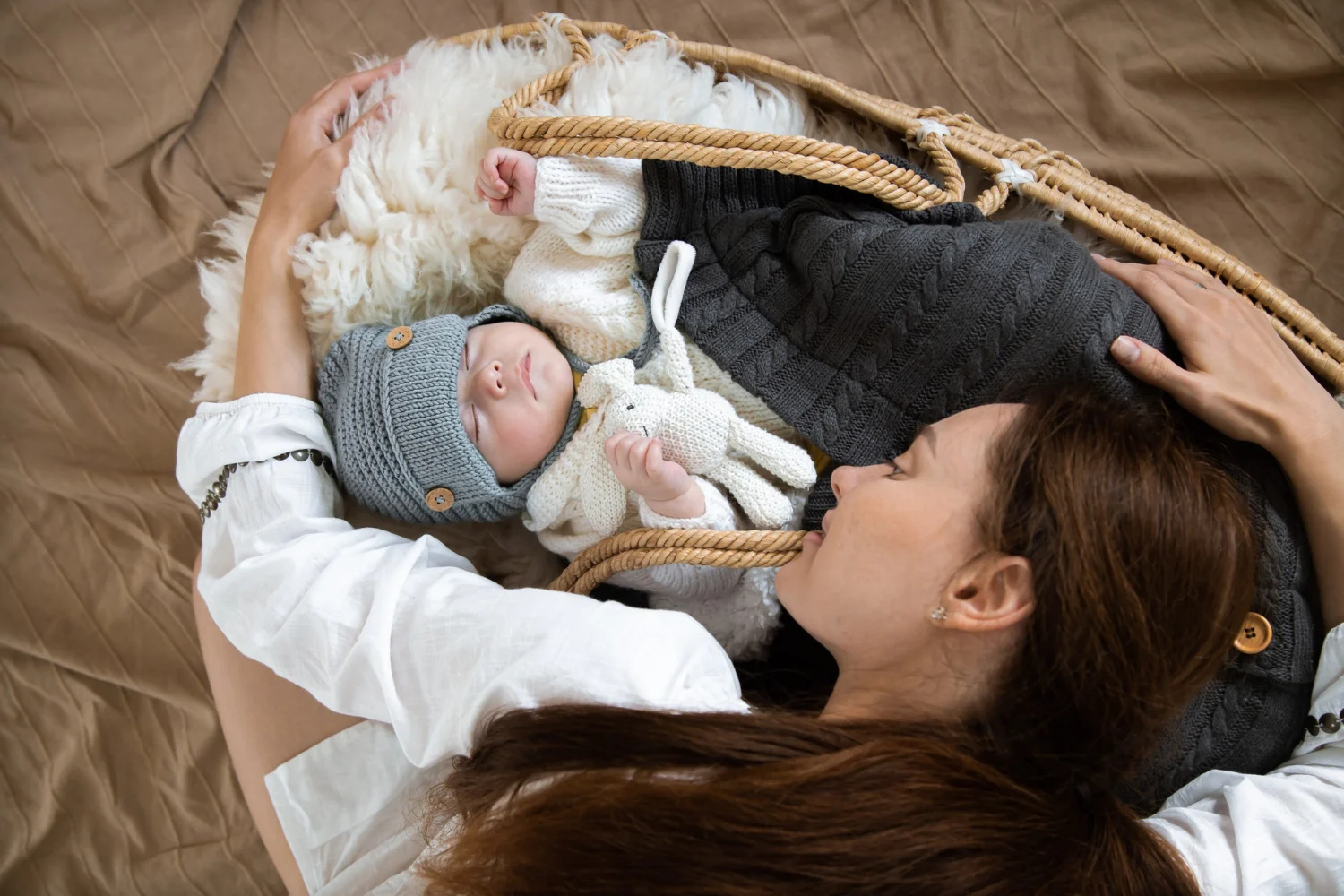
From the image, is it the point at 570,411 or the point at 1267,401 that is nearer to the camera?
the point at 1267,401

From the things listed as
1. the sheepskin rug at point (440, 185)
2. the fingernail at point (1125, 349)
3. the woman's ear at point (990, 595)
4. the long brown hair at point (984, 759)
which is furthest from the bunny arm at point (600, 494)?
the fingernail at point (1125, 349)

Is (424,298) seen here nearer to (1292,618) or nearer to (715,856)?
(715,856)

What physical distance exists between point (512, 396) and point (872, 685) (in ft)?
1.75

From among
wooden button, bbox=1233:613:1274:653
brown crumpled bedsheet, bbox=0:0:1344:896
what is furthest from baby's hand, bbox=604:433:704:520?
brown crumpled bedsheet, bbox=0:0:1344:896

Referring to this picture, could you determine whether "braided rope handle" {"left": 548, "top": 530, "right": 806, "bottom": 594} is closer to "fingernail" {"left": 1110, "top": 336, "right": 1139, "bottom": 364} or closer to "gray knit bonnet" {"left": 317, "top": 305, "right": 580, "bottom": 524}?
"gray knit bonnet" {"left": 317, "top": 305, "right": 580, "bottom": 524}

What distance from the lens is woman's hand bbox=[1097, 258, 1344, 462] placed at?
88cm

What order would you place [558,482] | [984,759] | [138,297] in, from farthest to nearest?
[138,297] < [558,482] < [984,759]

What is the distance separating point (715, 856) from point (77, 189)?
132 cm

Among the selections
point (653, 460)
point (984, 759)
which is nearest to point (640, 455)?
point (653, 460)

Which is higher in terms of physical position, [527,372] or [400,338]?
[400,338]

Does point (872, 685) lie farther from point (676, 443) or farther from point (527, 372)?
point (527, 372)

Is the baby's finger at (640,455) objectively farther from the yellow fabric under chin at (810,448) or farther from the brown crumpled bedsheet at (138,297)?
the brown crumpled bedsheet at (138,297)

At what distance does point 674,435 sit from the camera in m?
0.98

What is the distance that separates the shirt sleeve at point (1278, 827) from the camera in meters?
0.78
